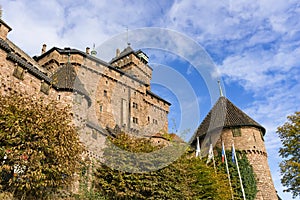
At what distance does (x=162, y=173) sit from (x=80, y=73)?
936 inches

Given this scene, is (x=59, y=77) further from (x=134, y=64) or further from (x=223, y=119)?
(x=134, y=64)

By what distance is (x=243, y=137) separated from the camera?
27.9 meters

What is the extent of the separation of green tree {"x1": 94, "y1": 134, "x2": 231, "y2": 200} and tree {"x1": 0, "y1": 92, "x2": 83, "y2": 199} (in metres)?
5.42

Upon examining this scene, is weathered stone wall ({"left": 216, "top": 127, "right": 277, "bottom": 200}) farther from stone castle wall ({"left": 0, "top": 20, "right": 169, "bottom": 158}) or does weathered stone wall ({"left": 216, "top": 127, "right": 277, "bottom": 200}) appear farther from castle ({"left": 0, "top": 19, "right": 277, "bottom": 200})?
stone castle wall ({"left": 0, "top": 20, "right": 169, "bottom": 158})

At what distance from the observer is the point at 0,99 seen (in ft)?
39.0

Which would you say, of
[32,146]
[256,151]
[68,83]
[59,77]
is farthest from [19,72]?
[256,151]

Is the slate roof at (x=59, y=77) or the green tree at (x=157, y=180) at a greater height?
the slate roof at (x=59, y=77)

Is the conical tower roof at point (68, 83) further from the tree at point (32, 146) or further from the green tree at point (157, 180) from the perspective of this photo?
the tree at point (32, 146)

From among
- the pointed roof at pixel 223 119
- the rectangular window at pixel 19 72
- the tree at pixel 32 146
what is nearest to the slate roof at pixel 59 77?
the rectangular window at pixel 19 72

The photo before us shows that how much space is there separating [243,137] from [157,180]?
13.3 metres

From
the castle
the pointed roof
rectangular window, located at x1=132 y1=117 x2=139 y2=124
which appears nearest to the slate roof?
the castle

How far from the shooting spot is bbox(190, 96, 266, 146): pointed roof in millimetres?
28747

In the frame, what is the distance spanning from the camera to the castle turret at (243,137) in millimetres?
26562

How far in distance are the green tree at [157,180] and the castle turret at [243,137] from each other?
6.88m
